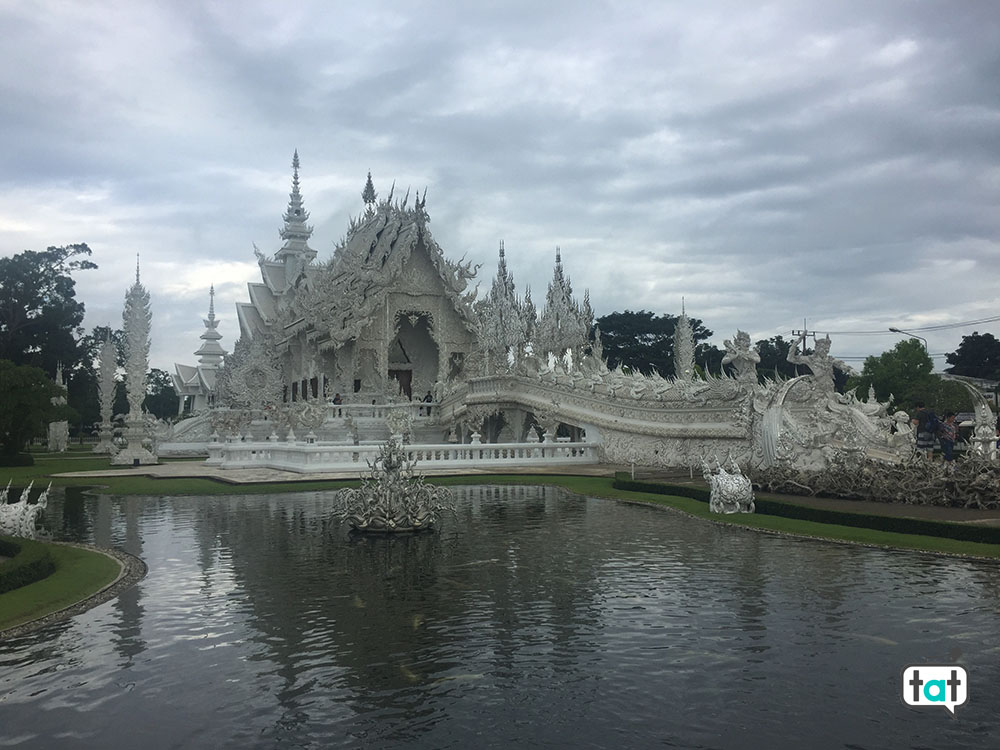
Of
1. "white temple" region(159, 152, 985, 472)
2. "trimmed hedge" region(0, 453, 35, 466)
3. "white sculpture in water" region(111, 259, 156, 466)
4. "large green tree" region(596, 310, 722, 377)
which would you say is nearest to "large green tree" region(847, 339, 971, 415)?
"white temple" region(159, 152, 985, 472)

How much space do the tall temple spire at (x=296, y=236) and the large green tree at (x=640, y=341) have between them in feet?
89.9

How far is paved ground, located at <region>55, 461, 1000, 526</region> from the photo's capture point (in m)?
13.6

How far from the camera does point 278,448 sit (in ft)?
92.0

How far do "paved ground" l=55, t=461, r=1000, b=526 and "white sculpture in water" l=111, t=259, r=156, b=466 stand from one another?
1599mm

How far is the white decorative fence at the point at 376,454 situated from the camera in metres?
25.4

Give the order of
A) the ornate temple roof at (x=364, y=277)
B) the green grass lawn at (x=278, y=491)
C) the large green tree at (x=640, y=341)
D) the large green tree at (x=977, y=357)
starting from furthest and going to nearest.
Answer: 1. the large green tree at (x=640, y=341)
2. the large green tree at (x=977, y=357)
3. the ornate temple roof at (x=364, y=277)
4. the green grass lawn at (x=278, y=491)

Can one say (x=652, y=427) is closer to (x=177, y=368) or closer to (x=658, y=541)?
(x=658, y=541)

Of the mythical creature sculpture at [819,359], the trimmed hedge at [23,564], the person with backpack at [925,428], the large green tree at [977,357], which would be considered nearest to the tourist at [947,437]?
the person with backpack at [925,428]

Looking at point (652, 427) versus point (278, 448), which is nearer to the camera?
point (652, 427)

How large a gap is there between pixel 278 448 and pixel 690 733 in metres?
24.2

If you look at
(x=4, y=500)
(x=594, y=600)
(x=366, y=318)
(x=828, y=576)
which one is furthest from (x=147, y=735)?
(x=366, y=318)

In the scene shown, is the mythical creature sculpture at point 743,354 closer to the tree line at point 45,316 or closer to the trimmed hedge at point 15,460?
the trimmed hedge at point 15,460

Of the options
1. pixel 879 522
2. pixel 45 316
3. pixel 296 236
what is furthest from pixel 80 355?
pixel 879 522
